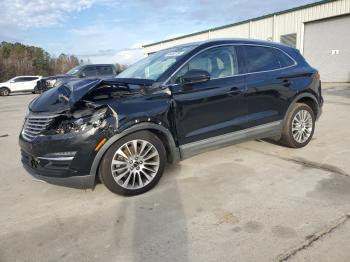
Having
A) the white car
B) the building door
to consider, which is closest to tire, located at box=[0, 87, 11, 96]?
the white car

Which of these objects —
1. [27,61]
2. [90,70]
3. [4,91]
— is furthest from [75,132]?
[27,61]

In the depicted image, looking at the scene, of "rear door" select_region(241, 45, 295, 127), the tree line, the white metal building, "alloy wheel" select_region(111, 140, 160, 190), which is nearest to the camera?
A: "alloy wheel" select_region(111, 140, 160, 190)

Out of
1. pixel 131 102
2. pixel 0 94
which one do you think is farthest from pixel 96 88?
pixel 0 94

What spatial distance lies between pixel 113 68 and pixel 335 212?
51.1ft

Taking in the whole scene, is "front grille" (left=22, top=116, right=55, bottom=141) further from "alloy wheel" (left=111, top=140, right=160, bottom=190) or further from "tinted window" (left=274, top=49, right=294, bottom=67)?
"tinted window" (left=274, top=49, right=294, bottom=67)

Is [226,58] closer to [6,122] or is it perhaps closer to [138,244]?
[138,244]

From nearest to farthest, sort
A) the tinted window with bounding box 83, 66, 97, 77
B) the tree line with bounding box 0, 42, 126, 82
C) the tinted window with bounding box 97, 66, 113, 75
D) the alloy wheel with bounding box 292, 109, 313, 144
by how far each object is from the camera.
A: the alloy wheel with bounding box 292, 109, 313, 144, the tinted window with bounding box 83, 66, 97, 77, the tinted window with bounding box 97, 66, 113, 75, the tree line with bounding box 0, 42, 126, 82

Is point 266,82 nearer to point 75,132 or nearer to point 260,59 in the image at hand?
point 260,59

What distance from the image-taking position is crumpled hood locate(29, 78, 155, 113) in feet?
11.9

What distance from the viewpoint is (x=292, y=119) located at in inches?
206

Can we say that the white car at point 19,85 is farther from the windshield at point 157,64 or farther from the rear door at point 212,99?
the rear door at point 212,99

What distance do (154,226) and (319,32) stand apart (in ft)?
62.7

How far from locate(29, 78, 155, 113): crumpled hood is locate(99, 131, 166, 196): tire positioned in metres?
0.61

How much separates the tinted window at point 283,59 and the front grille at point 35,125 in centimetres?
349
